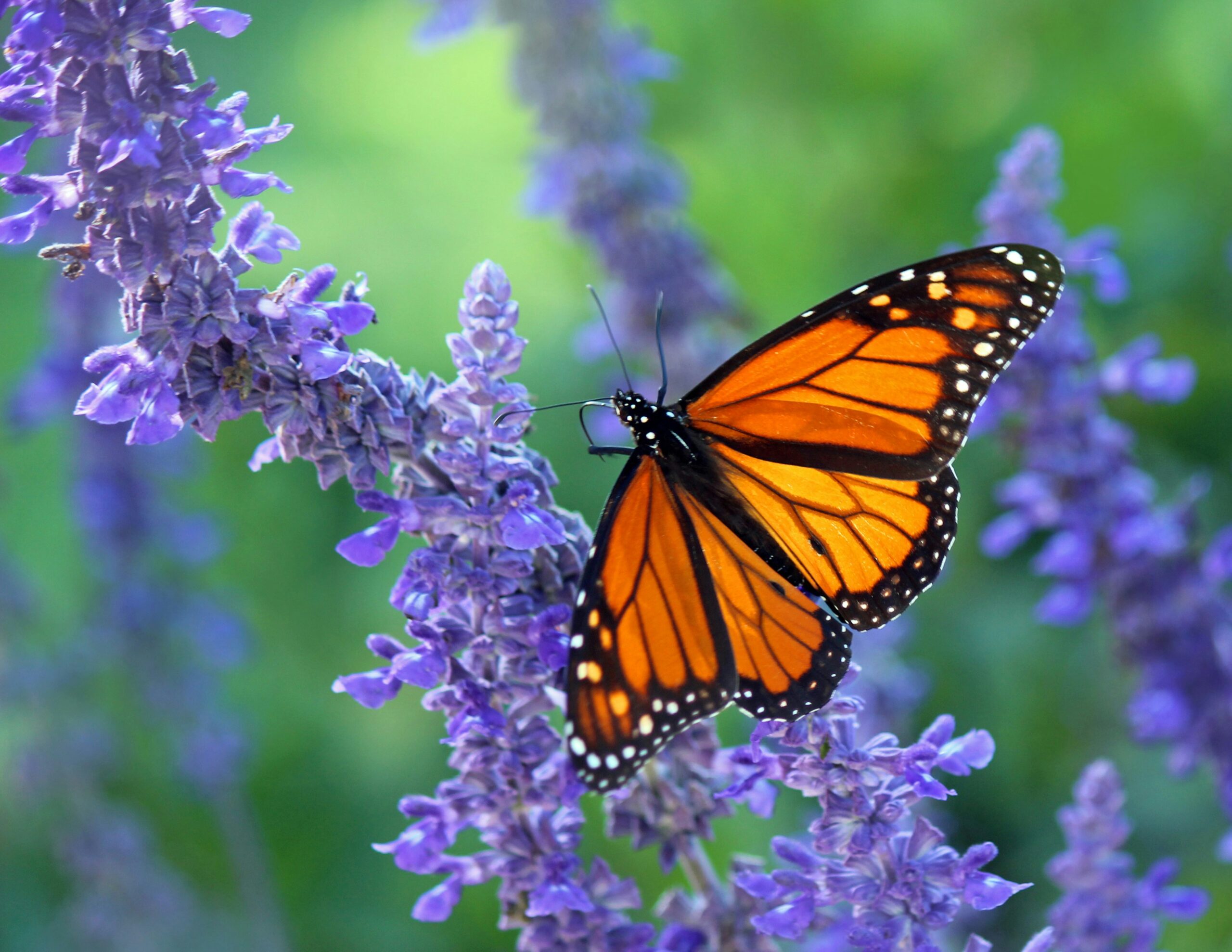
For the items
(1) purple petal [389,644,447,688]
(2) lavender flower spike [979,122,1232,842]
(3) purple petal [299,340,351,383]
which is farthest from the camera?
(2) lavender flower spike [979,122,1232,842]

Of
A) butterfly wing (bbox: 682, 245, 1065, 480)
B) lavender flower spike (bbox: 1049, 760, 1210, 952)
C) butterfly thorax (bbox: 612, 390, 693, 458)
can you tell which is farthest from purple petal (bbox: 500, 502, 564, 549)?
lavender flower spike (bbox: 1049, 760, 1210, 952)

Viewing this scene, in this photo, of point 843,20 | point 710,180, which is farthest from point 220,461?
point 843,20

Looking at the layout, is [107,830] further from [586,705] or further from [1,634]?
[586,705]

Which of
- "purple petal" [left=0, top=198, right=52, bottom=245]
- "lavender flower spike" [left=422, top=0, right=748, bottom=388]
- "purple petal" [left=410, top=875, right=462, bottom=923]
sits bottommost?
"purple petal" [left=410, top=875, right=462, bottom=923]

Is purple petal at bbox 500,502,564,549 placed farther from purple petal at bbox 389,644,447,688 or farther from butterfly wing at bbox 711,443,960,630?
butterfly wing at bbox 711,443,960,630

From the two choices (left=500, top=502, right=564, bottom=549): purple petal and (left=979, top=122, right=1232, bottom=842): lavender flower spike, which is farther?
(left=979, top=122, right=1232, bottom=842): lavender flower spike

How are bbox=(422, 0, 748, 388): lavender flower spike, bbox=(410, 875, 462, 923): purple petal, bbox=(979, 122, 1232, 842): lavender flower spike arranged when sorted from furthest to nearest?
1. bbox=(422, 0, 748, 388): lavender flower spike
2. bbox=(979, 122, 1232, 842): lavender flower spike
3. bbox=(410, 875, 462, 923): purple petal

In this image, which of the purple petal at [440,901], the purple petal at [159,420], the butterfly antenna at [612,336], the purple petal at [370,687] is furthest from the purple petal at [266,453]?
the purple petal at [440,901]
